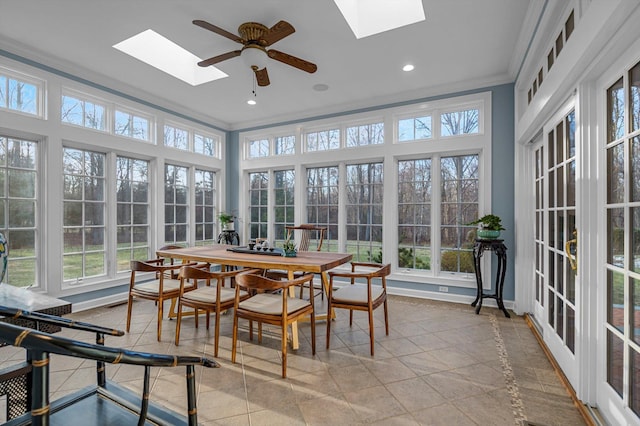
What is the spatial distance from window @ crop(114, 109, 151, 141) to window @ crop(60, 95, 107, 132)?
6.8 inches

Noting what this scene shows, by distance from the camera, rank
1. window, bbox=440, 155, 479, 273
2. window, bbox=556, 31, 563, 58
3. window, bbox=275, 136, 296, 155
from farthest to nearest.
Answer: window, bbox=275, 136, 296, 155 < window, bbox=440, 155, 479, 273 < window, bbox=556, 31, 563, 58

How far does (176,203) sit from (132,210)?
0.76m

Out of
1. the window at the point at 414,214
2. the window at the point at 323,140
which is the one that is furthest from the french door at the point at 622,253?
the window at the point at 323,140

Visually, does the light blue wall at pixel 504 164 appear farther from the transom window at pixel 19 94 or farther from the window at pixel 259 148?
the transom window at pixel 19 94

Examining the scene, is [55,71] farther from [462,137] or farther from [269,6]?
[462,137]

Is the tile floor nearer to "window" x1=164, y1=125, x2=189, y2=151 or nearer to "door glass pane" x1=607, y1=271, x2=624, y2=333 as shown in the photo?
"door glass pane" x1=607, y1=271, x2=624, y2=333

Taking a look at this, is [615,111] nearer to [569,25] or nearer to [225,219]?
[569,25]

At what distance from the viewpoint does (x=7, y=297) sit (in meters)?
1.50

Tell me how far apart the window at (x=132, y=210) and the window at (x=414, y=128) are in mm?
4011

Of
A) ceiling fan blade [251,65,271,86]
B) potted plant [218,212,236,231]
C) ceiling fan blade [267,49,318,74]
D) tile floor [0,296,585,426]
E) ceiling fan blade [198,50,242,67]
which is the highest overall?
ceiling fan blade [198,50,242,67]

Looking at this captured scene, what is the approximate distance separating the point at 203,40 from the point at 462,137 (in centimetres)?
343

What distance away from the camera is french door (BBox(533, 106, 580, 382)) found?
2.22 metres

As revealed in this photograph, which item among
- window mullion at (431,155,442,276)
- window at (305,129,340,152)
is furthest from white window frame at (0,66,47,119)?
window mullion at (431,155,442,276)

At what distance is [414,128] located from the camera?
4.68 meters
